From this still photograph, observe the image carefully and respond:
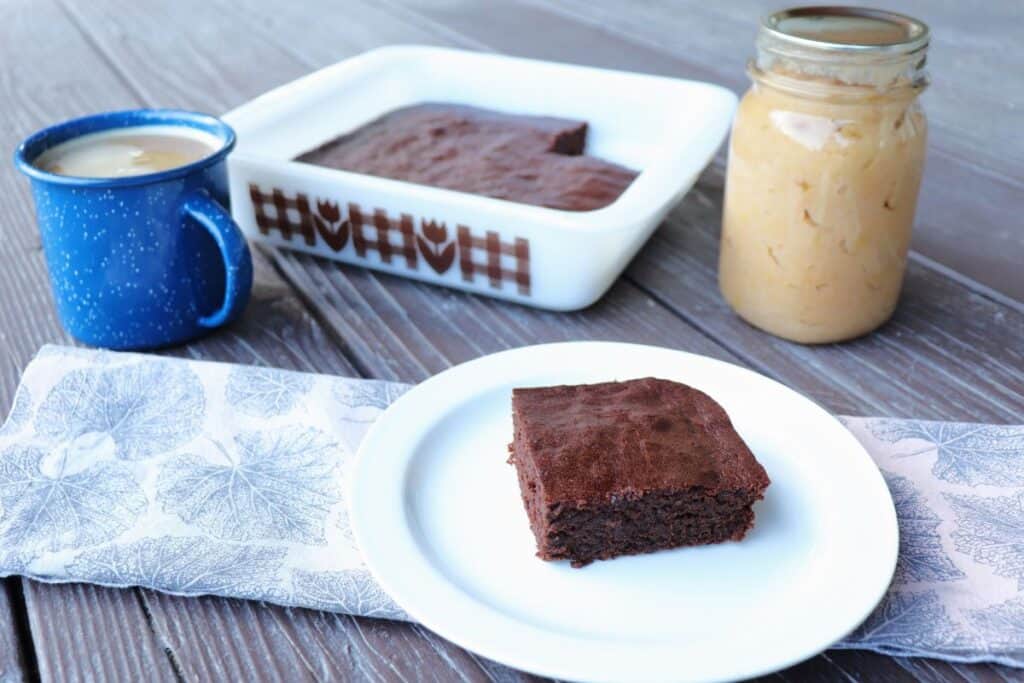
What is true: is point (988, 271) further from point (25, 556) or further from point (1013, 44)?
point (25, 556)

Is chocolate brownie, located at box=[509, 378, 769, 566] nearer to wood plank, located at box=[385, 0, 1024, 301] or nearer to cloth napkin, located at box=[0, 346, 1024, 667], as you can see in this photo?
cloth napkin, located at box=[0, 346, 1024, 667]

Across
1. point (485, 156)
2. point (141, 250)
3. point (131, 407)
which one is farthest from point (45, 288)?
point (485, 156)

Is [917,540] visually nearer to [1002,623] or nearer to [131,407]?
[1002,623]

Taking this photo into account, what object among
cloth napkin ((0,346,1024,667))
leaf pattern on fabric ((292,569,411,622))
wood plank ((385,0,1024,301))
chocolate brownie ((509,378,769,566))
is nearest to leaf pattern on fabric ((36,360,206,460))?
cloth napkin ((0,346,1024,667))

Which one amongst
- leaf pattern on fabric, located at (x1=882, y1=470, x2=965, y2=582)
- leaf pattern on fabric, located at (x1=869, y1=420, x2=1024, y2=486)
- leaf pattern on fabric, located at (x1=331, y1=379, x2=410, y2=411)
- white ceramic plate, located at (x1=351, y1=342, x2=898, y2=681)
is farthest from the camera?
leaf pattern on fabric, located at (x1=331, y1=379, x2=410, y2=411)

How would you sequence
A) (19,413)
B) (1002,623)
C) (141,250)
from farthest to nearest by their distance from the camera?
(141,250) < (19,413) < (1002,623)

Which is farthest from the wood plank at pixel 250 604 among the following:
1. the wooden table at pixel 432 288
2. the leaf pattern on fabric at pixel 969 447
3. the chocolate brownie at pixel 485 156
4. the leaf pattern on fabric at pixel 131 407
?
the leaf pattern on fabric at pixel 969 447

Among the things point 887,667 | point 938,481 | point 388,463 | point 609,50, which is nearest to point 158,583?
point 388,463
